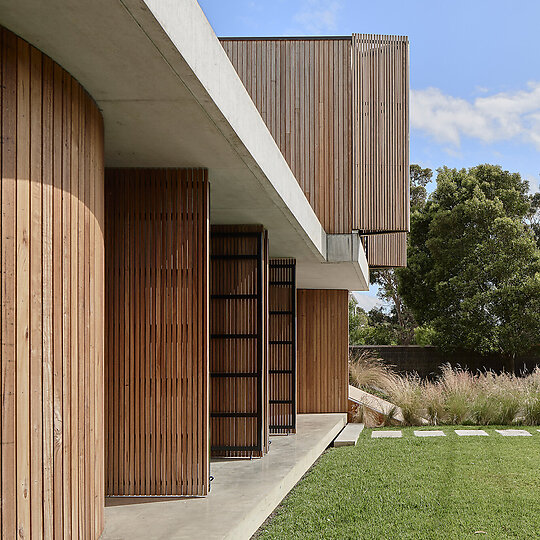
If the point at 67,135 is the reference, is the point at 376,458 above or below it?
below

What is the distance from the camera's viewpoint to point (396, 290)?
99.8 ft

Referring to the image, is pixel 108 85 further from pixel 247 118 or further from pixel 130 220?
pixel 130 220

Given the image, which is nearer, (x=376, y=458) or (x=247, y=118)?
(x=247, y=118)

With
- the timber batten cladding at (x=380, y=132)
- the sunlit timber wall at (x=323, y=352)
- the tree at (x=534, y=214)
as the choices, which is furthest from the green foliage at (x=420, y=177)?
the timber batten cladding at (x=380, y=132)

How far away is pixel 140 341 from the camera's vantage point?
5691 millimetres

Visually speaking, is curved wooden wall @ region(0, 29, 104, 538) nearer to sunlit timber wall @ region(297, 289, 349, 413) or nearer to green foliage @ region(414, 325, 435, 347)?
sunlit timber wall @ region(297, 289, 349, 413)

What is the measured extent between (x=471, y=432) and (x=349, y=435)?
76.8 inches

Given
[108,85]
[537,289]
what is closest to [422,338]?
[537,289]

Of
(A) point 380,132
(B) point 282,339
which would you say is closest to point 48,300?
(B) point 282,339

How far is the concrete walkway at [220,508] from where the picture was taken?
15.4ft

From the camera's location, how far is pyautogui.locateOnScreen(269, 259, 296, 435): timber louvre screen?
35.2 feet

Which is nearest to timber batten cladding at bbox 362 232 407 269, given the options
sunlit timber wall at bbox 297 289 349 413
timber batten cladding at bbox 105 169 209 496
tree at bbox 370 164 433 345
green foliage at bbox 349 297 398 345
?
sunlit timber wall at bbox 297 289 349 413

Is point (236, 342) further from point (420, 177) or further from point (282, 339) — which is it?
point (420, 177)

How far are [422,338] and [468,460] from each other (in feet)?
48.6
